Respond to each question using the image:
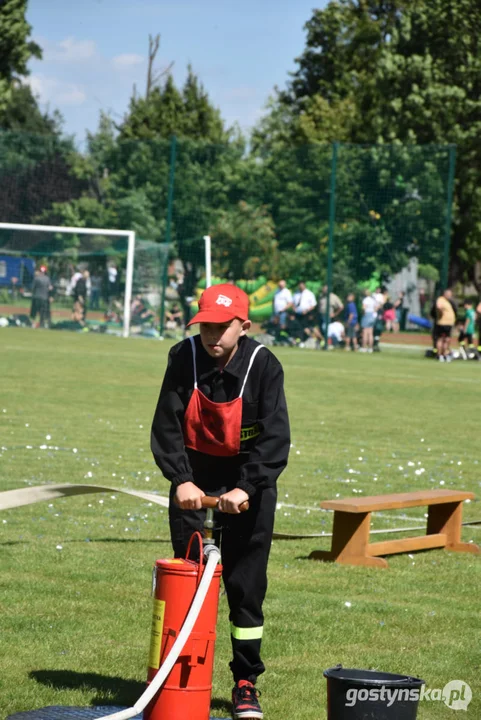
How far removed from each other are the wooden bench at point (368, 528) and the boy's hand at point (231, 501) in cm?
322

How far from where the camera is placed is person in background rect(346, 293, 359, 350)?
36.4 m

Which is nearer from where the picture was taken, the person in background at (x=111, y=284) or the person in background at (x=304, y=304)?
the person in background at (x=304, y=304)

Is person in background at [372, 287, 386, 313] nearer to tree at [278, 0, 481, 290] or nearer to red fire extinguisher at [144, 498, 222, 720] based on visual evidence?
tree at [278, 0, 481, 290]

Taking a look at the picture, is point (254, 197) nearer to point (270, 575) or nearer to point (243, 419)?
point (270, 575)

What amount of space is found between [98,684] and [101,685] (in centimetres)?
2

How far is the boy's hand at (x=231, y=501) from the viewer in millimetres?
4711

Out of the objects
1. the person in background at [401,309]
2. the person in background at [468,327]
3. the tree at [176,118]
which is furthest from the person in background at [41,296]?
the tree at [176,118]

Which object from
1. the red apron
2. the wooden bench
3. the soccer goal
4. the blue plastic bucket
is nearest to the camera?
the blue plastic bucket

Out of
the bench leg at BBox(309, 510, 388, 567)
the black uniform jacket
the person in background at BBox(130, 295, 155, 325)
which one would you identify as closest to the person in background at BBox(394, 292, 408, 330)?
the person in background at BBox(130, 295, 155, 325)

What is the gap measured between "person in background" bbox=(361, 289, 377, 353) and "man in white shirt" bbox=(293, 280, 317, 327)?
152cm

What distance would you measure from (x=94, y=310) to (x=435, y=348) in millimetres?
10376

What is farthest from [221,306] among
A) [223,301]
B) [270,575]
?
[270,575]

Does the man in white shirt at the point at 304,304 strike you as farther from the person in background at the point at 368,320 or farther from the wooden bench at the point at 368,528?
the wooden bench at the point at 368,528

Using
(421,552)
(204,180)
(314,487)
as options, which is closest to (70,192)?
(204,180)
